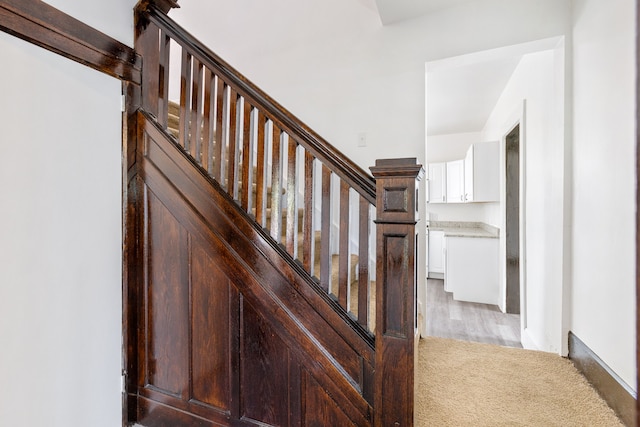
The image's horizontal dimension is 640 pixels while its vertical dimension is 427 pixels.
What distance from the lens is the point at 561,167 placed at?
183 centimetres

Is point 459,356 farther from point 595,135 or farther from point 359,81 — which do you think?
point 359,81

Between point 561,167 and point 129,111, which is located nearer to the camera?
point 129,111

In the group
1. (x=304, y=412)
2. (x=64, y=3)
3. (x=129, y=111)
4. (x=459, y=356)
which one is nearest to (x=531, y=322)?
(x=459, y=356)

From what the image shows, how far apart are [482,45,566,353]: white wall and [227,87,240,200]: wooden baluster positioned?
2.00m

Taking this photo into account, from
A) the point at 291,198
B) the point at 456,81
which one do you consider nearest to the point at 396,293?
the point at 291,198

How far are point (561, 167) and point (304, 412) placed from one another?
2076mm

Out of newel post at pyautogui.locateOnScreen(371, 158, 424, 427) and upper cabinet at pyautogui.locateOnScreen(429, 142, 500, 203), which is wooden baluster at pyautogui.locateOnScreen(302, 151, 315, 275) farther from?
upper cabinet at pyautogui.locateOnScreen(429, 142, 500, 203)

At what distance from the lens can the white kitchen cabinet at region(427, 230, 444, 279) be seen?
5449mm

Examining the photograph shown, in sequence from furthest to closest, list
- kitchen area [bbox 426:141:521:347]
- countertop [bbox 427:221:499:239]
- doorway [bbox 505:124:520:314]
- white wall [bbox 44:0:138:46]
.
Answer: countertop [bbox 427:221:499:239], doorway [bbox 505:124:520:314], kitchen area [bbox 426:141:521:347], white wall [bbox 44:0:138:46]

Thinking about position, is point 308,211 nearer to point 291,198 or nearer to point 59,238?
point 291,198

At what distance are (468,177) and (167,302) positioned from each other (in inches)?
176

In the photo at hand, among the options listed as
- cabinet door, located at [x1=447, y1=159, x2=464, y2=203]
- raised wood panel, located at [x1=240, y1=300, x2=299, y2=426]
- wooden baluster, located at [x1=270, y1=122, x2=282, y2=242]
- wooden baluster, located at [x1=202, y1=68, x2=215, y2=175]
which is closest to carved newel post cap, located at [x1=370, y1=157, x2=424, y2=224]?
wooden baluster, located at [x1=270, y1=122, x2=282, y2=242]

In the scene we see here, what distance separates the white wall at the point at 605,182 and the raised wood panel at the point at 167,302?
2031 millimetres

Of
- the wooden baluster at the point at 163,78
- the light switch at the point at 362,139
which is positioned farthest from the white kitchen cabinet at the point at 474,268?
the wooden baluster at the point at 163,78
